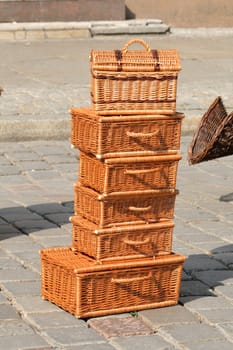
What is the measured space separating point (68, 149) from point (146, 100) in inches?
191

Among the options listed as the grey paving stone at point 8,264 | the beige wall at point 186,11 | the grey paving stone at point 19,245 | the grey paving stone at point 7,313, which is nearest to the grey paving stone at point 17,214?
the grey paving stone at point 19,245

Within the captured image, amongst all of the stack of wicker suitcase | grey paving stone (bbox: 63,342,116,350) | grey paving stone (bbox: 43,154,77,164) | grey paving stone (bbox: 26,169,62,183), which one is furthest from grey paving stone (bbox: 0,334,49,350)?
grey paving stone (bbox: 43,154,77,164)

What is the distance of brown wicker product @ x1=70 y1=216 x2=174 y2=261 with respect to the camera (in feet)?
20.1

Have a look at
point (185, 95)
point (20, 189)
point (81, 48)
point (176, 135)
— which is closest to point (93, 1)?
point (81, 48)

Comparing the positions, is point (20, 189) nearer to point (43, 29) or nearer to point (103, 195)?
point (103, 195)

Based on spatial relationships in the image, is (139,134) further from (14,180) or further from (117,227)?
(14,180)

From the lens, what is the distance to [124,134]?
237 inches

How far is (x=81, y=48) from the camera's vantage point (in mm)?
17266

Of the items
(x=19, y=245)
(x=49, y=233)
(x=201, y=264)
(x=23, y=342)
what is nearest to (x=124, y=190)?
(x=23, y=342)

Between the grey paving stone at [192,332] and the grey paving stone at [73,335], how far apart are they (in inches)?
15.4

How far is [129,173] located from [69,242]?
1.69 metres

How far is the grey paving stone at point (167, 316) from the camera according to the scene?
6.02 meters

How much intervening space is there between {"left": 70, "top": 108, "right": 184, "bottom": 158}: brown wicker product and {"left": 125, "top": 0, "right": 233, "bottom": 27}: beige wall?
14374mm

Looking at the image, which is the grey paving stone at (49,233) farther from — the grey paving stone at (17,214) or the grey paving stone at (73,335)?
the grey paving stone at (73,335)
